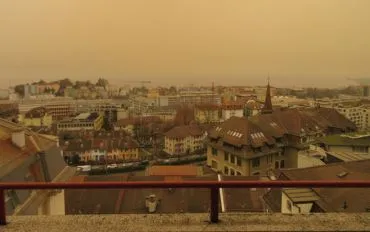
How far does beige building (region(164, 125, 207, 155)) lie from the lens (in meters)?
16.7

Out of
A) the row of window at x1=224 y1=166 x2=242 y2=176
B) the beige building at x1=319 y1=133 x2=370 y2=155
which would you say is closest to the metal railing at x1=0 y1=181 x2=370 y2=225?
the beige building at x1=319 y1=133 x2=370 y2=155

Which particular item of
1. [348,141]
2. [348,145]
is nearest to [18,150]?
[348,145]

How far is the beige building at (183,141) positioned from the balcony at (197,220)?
15076 millimetres

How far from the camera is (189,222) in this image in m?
1.30

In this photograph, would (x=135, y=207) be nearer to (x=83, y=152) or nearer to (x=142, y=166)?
(x=142, y=166)

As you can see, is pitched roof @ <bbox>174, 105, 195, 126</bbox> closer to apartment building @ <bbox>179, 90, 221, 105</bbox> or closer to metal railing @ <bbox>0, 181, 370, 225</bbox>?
apartment building @ <bbox>179, 90, 221, 105</bbox>

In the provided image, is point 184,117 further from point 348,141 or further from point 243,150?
point 348,141

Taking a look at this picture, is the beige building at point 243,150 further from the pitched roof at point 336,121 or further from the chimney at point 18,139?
the chimney at point 18,139

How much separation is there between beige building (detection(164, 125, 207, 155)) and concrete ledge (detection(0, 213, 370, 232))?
1507cm

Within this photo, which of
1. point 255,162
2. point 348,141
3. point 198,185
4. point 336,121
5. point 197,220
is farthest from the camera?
point 336,121

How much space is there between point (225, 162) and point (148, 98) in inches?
1068

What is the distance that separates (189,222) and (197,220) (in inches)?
1.3

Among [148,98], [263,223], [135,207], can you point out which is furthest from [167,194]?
[148,98]

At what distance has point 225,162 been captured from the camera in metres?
9.88
